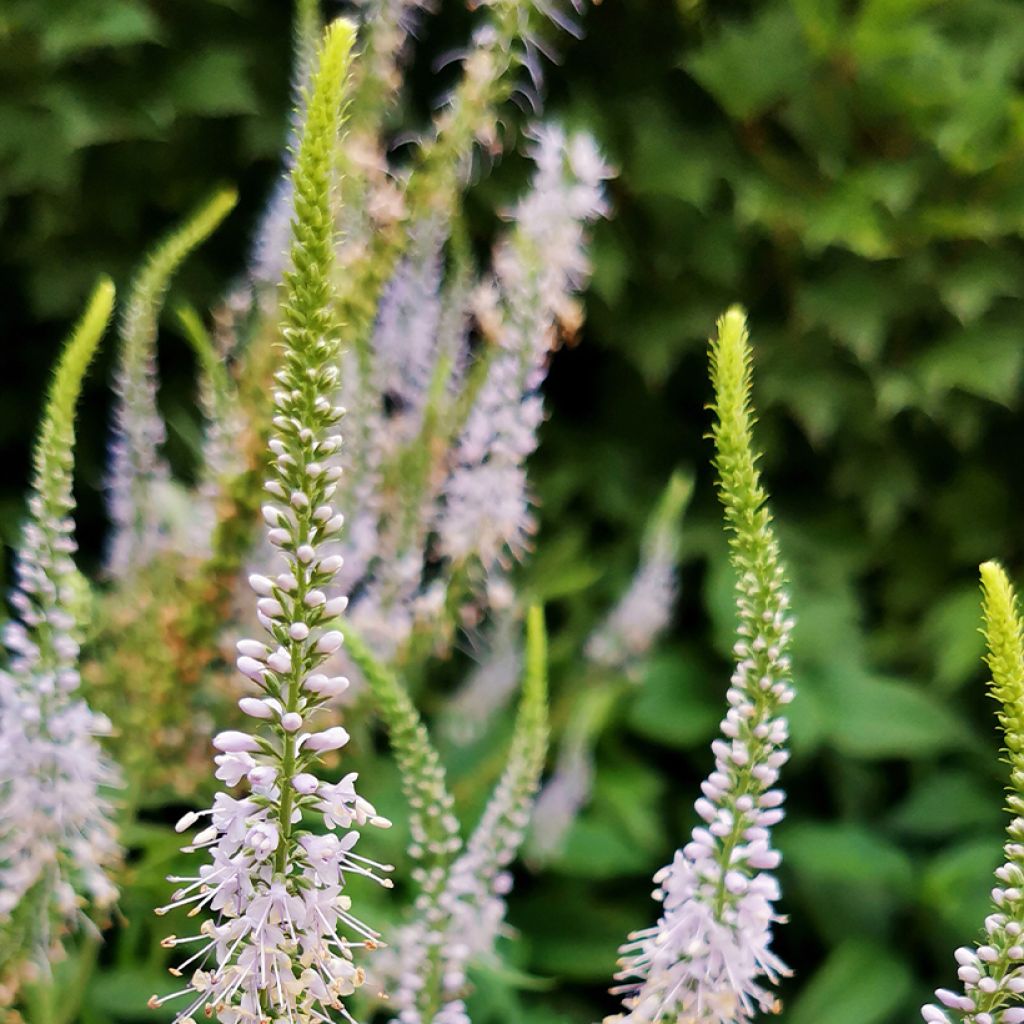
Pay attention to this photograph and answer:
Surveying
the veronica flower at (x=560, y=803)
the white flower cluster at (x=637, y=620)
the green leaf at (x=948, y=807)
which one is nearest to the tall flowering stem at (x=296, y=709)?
the veronica flower at (x=560, y=803)

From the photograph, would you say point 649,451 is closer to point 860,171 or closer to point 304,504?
point 860,171

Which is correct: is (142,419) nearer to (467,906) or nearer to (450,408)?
(450,408)

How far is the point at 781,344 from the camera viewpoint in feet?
6.15

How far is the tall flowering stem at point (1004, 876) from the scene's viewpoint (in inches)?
18.5

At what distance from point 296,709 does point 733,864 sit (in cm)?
26

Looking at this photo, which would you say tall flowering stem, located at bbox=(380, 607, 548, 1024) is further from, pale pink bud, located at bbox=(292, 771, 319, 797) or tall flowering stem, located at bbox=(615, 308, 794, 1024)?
pale pink bud, located at bbox=(292, 771, 319, 797)

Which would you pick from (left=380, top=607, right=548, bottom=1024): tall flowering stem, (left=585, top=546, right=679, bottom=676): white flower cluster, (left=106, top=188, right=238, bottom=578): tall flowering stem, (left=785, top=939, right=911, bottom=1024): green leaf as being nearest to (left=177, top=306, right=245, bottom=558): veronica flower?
(left=106, top=188, right=238, bottom=578): tall flowering stem

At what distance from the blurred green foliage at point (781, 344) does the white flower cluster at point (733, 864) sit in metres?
0.89

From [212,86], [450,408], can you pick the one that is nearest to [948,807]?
[450,408]

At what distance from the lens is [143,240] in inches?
68.4

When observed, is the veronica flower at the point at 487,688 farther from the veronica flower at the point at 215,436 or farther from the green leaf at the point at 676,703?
the veronica flower at the point at 215,436

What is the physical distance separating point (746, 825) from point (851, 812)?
133 centimetres

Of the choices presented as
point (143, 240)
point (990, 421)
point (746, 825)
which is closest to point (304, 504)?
point (746, 825)

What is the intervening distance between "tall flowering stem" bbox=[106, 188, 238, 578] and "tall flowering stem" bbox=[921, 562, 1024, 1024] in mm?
741
